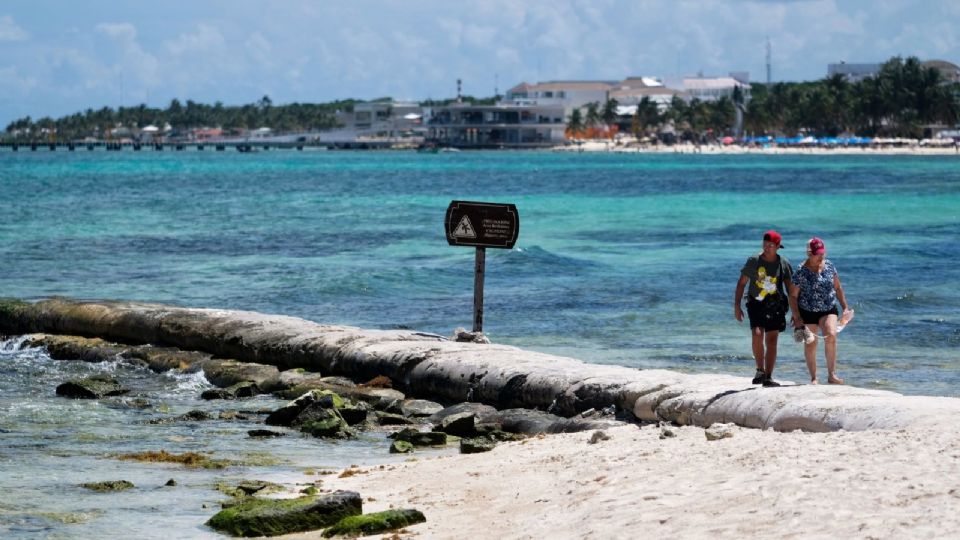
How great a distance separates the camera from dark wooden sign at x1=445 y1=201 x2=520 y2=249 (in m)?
19.8

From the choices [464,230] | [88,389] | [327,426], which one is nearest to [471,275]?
[464,230]

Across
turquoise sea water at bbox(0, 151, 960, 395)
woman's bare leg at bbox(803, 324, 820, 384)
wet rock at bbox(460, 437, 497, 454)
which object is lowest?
turquoise sea water at bbox(0, 151, 960, 395)

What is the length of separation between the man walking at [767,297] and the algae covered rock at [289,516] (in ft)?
15.7

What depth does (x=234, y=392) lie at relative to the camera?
18719 millimetres

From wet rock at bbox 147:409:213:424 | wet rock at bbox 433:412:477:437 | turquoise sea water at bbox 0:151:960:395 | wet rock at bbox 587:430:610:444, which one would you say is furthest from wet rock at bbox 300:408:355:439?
turquoise sea water at bbox 0:151:960:395

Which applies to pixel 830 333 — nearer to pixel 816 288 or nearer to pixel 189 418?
pixel 816 288

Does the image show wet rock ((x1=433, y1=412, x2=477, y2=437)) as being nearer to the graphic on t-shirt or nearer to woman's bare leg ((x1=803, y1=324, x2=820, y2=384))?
the graphic on t-shirt

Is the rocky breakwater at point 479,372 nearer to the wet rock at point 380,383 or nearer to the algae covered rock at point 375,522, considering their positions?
the wet rock at point 380,383

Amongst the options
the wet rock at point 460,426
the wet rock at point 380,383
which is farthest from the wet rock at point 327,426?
the wet rock at point 380,383

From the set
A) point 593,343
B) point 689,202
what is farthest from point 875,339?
point 689,202

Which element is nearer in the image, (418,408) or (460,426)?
(460,426)

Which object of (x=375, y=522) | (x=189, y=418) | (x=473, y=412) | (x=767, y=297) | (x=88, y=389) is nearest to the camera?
(x=375, y=522)

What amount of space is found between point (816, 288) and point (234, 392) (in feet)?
24.8

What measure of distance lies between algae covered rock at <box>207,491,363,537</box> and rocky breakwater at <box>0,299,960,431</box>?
3.95 metres
